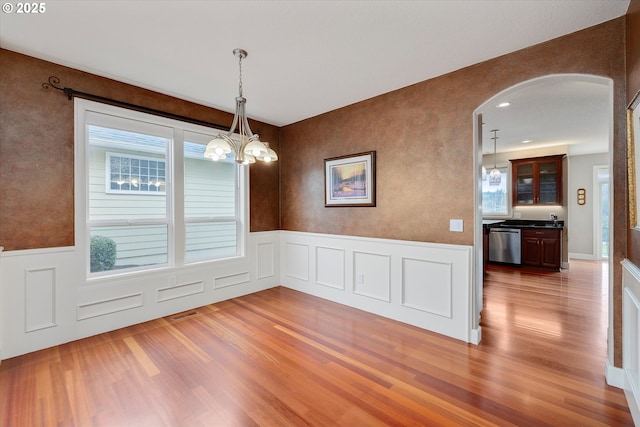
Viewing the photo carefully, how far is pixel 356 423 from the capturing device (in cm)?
176

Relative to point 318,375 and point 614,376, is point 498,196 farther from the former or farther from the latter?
point 318,375

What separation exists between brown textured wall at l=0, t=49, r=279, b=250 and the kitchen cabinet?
7960 mm

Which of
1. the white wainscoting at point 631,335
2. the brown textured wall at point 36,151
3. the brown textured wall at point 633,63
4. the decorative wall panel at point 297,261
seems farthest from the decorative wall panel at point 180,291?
the brown textured wall at point 633,63

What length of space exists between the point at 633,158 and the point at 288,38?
2.60 meters

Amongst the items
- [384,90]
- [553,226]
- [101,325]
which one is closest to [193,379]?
[101,325]

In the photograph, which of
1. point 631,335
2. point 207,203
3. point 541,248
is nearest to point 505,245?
point 541,248

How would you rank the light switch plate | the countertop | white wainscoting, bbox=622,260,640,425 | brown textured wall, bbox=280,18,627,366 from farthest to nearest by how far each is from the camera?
the countertop < the light switch plate < brown textured wall, bbox=280,18,627,366 < white wainscoting, bbox=622,260,640,425

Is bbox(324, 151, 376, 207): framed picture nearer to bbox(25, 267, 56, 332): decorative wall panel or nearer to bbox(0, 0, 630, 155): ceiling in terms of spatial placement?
bbox(0, 0, 630, 155): ceiling

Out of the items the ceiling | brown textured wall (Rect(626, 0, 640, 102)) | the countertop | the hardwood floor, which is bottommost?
the hardwood floor

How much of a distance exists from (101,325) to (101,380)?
102 centimetres

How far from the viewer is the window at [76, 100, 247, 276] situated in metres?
3.00

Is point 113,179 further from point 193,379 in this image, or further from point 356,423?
point 356,423

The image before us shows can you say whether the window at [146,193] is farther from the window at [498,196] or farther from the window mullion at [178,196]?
the window at [498,196]

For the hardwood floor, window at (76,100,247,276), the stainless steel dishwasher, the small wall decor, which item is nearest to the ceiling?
window at (76,100,247,276)
